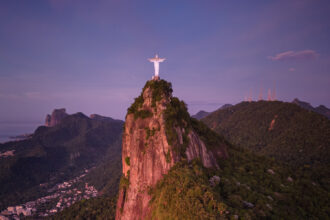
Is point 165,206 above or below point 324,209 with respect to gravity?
above

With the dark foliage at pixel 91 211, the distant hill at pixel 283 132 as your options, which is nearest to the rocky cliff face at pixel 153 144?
the dark foliage at pixel 91 211

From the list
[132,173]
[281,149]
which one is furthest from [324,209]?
[281,149]

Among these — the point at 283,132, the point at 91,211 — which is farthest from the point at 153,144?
the point at 283,132

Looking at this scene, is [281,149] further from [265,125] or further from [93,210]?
[93,210]

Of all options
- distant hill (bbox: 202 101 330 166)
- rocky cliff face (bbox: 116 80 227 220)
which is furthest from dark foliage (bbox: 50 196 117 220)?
distant hill (bbox: 202 101 330 166)

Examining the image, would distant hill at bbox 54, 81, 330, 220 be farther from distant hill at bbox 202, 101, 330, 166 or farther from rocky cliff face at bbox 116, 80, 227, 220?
distant hill at bbox 202, 101, 330, 166

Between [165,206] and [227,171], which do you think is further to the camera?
[227,171]

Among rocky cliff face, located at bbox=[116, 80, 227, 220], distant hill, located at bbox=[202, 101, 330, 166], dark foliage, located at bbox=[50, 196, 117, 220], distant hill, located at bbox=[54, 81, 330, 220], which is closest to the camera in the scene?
distant hill, located at bbox=[54, 81, 330, 220]

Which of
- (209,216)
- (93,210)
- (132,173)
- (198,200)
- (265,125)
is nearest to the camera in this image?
(209,216)

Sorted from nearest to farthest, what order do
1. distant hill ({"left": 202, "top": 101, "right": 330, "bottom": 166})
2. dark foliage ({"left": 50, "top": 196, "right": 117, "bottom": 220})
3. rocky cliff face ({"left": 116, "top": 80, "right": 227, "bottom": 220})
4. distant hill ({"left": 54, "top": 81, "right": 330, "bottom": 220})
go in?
distant hill ({"left": 54, "top": 81, "right": 330, "bottom": 220}) < rocky cliff face ({"left": 116, "top": 80, "right": 227, "bottom": 220}) < dark foliage ({"left": 50, "top": 196, "right": 117, "bottom": 220}) < distant hill ({"left": 202, "top": 101, "right": 330, "bottom": 166})
